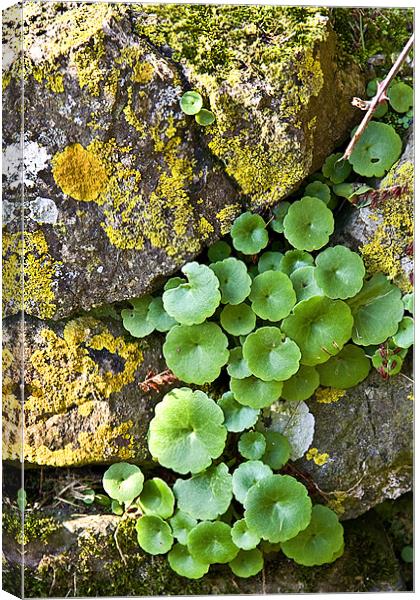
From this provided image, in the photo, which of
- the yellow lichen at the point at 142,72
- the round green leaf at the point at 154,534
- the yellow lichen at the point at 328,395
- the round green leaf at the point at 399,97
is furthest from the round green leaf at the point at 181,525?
the round green leaf at the point at 399,97

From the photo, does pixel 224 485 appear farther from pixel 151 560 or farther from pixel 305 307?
pixel 305 307

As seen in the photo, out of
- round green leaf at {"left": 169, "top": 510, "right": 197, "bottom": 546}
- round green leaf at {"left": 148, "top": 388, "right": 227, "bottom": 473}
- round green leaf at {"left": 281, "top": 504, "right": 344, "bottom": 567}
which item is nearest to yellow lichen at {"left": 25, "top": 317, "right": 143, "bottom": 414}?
round green leaf at {"left": 148, "top": 388, "right": 227, "bottom": 473}

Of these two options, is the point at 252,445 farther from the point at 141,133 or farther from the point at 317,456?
the point at 141,133

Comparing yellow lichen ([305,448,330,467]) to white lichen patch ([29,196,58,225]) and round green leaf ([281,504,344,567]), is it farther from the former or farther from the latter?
white lichen patch ([29,196,58,225])

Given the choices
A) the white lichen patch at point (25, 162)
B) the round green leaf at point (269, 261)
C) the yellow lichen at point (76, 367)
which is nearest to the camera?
the white lichen patch at point (25, 162)

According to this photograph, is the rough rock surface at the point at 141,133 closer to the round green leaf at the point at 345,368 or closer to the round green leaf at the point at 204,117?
the round green leaf at the point at 204,117

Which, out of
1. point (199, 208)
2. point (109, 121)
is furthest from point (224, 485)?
point (109, 121)
